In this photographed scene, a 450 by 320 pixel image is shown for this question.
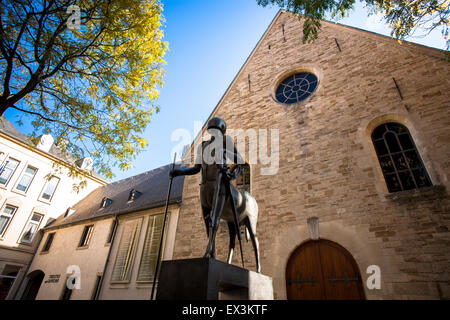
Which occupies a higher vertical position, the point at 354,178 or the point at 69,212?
the point at 69,212

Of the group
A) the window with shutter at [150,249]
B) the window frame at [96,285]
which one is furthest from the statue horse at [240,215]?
the window frame at [96,285]

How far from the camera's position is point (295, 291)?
6062 mm

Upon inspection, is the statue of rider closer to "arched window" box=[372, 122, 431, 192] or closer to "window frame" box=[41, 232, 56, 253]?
"arched window" box=[372, 122, 431, 192]

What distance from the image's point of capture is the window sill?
5.55 m

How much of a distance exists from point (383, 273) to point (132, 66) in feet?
27.4

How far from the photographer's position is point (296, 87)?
9.50 metres

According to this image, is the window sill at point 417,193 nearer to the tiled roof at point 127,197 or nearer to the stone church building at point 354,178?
the stone church building at point 354,178

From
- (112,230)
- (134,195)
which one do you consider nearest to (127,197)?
(134,195)

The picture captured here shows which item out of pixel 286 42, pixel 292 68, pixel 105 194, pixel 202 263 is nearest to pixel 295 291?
pixel 202 263

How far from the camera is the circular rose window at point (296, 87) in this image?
29.9ft

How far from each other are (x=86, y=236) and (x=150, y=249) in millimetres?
6750

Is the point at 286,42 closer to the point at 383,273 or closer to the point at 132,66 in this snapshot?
the point at 132,66

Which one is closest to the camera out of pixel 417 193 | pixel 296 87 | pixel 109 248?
pixel 417 193

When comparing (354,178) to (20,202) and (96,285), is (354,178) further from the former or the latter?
(20,202)
